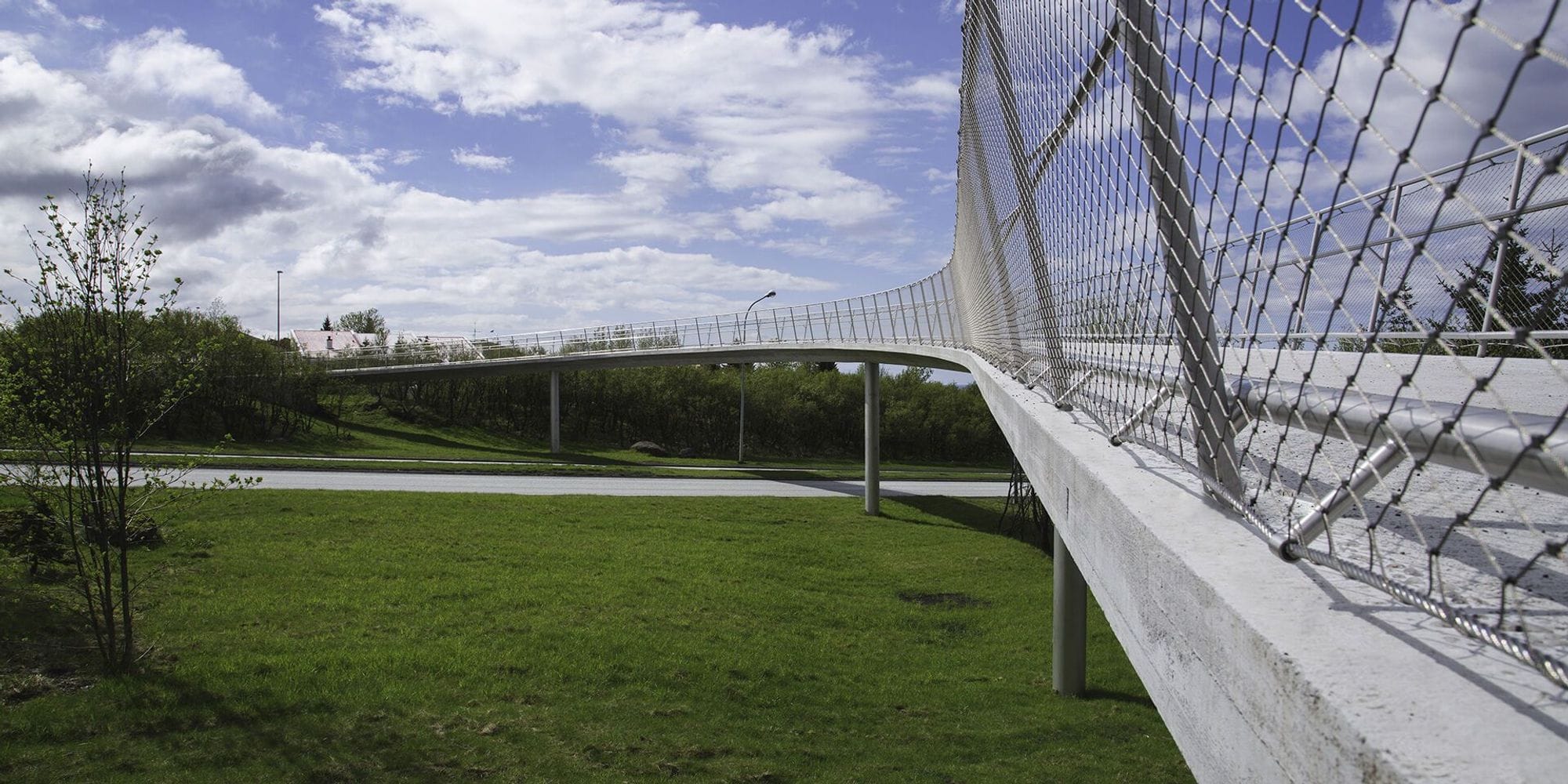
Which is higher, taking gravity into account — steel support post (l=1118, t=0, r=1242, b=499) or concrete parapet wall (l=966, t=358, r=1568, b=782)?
steel support post (l=1118, t=0, r=1242, b=499)

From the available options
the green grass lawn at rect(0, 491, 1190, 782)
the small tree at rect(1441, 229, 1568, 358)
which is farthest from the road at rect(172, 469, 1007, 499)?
the small tree at rect(1441, 229, 1568, 358)

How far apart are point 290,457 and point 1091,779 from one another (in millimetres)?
25531

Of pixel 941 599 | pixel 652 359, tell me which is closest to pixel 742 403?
pixel 652 359

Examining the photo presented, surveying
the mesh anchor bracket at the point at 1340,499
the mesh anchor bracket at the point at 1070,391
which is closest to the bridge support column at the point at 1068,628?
the mesh anchor bracket at the point at 1070,391

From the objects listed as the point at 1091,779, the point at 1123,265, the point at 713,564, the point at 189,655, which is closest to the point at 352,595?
the point at 189,655

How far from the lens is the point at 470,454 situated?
119 feet

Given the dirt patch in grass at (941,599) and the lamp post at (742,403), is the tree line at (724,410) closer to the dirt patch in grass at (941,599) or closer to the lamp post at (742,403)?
the lamp post at (742,403)

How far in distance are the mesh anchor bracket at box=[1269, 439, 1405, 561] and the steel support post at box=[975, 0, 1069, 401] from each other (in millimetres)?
3146

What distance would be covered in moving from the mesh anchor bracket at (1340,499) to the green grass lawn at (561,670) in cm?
686

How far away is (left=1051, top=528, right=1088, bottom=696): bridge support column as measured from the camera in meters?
12.1

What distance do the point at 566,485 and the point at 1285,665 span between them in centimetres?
2530

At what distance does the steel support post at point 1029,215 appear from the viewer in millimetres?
5191

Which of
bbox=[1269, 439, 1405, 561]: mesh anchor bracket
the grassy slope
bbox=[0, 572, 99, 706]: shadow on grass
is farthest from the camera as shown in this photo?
the grassy slope

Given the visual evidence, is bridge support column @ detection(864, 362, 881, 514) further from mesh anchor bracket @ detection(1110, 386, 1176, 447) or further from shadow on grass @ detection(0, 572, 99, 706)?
mesh anchor bracket @ detection(1110, 386, 1176, 447)
